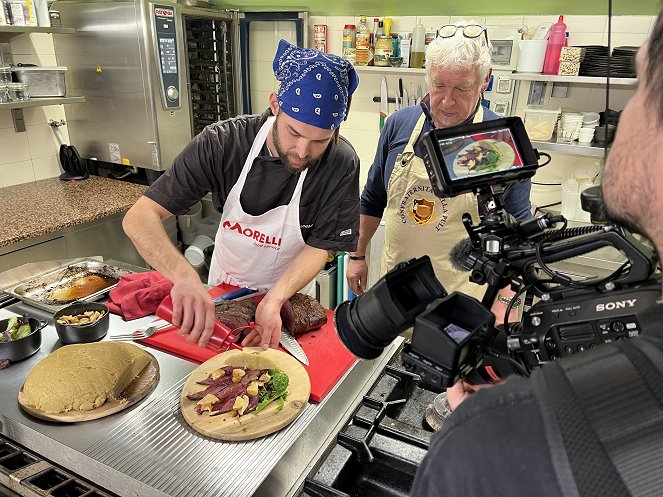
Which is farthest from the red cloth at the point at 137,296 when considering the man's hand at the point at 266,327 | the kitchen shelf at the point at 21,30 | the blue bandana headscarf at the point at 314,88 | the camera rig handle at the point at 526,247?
the kitchen shelf at the point at 21,30

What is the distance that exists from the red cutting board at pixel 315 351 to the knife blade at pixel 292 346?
21 mm

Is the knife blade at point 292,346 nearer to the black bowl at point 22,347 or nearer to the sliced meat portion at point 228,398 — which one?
the sliced meat portion at point 228,398

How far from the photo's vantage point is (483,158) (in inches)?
32.5

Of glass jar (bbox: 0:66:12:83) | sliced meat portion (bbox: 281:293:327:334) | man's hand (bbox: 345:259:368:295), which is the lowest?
man's hand (bbox: 345:259:368:295)

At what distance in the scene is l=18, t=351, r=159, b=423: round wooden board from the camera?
1.21 meters

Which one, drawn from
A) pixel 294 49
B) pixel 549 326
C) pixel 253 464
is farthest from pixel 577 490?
pixel 294 49

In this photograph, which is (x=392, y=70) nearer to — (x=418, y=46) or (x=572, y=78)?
(x=418, y=46)

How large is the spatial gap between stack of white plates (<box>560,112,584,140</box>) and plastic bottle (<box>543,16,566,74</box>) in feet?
0.89

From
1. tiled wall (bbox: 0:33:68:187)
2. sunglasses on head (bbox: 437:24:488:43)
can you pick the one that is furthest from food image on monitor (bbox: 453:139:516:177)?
tiled wall (bbox: 0:33:68:187)

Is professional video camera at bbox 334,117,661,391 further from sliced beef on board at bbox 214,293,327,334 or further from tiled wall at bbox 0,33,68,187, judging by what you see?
tiled wall at bbox 0,33,68,187

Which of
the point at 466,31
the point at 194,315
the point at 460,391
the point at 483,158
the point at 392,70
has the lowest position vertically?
the point at 194,315

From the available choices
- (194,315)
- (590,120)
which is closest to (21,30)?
(194,315)

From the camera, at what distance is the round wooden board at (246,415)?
46.3 inches

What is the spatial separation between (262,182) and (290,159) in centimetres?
17
